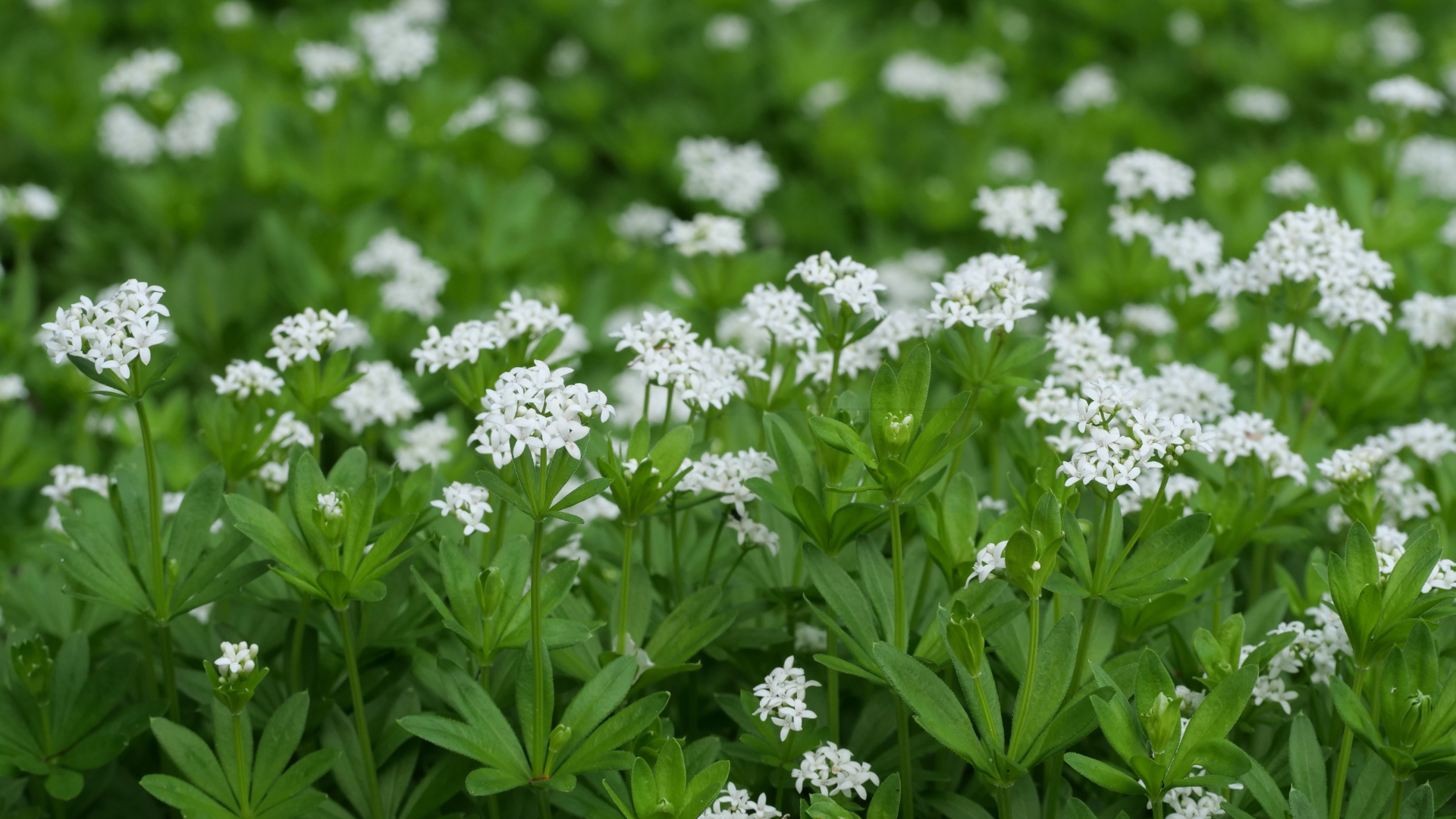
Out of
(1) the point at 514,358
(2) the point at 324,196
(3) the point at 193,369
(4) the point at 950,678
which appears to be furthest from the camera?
(2) the point at 324,196

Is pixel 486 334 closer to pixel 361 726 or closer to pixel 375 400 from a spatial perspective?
pixel 375 400

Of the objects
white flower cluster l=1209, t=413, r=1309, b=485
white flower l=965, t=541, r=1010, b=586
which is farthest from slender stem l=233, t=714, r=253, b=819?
white flower cluster l=1209, t=413, r=1309, b=485

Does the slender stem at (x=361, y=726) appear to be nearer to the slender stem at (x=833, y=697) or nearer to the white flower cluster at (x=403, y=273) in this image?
the slender stem at (x=833, y=697)

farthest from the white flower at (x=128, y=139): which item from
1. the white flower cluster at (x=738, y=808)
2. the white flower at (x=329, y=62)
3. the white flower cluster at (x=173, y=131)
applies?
the white flower cluster at (x=738, y=808)

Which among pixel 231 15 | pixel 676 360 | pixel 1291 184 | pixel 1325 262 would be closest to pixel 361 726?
pixel 676 360

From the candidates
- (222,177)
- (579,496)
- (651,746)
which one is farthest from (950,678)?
(222,177)

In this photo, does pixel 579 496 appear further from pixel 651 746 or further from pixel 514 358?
pixel 514 358

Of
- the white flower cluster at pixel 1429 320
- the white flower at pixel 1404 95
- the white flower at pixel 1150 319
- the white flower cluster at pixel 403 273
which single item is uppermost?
the white flower at pixel 1404 95
